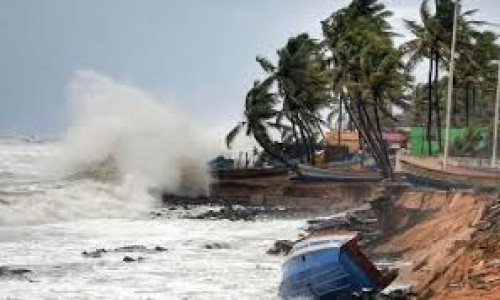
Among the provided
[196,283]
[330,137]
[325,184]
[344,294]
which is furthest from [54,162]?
[344,294]

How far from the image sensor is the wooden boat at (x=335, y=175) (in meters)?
48.0

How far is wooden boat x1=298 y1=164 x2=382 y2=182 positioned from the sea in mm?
9371

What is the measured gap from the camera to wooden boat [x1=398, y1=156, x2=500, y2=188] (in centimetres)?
3081

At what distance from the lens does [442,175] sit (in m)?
32.9

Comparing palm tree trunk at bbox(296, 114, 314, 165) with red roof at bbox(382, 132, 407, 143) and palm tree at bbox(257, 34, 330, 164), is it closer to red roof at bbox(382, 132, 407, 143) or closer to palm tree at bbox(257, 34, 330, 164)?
palm tree at bbox(257, 34, 330, 164)

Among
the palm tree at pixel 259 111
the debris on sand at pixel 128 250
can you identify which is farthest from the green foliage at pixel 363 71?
the debris on sand at pixel 128 250

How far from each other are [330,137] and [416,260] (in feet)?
173

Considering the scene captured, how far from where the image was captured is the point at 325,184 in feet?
158

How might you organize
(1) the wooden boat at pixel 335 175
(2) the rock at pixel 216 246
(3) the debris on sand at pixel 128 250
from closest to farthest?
1. (3) the debris on sand at pixel 128 250
2. (2) the rock at pixel 216 246
3. (1) the wooden boat at pixel 335 175

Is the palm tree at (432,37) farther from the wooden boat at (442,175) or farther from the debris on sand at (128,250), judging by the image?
the debris on sand at (128,250)

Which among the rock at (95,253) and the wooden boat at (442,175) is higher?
the wooden boat at (442,175)

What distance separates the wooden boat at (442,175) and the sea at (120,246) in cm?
563

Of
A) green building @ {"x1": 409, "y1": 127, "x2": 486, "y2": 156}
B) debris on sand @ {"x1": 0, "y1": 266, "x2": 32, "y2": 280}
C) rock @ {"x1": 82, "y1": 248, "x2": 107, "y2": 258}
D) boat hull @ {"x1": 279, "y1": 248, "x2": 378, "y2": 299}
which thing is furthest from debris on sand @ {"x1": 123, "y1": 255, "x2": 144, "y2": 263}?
green building @ {"x1": 409, "y1": 127, "x2": 486, "y2": 156}

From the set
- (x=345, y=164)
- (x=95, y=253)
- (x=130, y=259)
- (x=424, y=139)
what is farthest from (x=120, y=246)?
(x=424, y=139)
